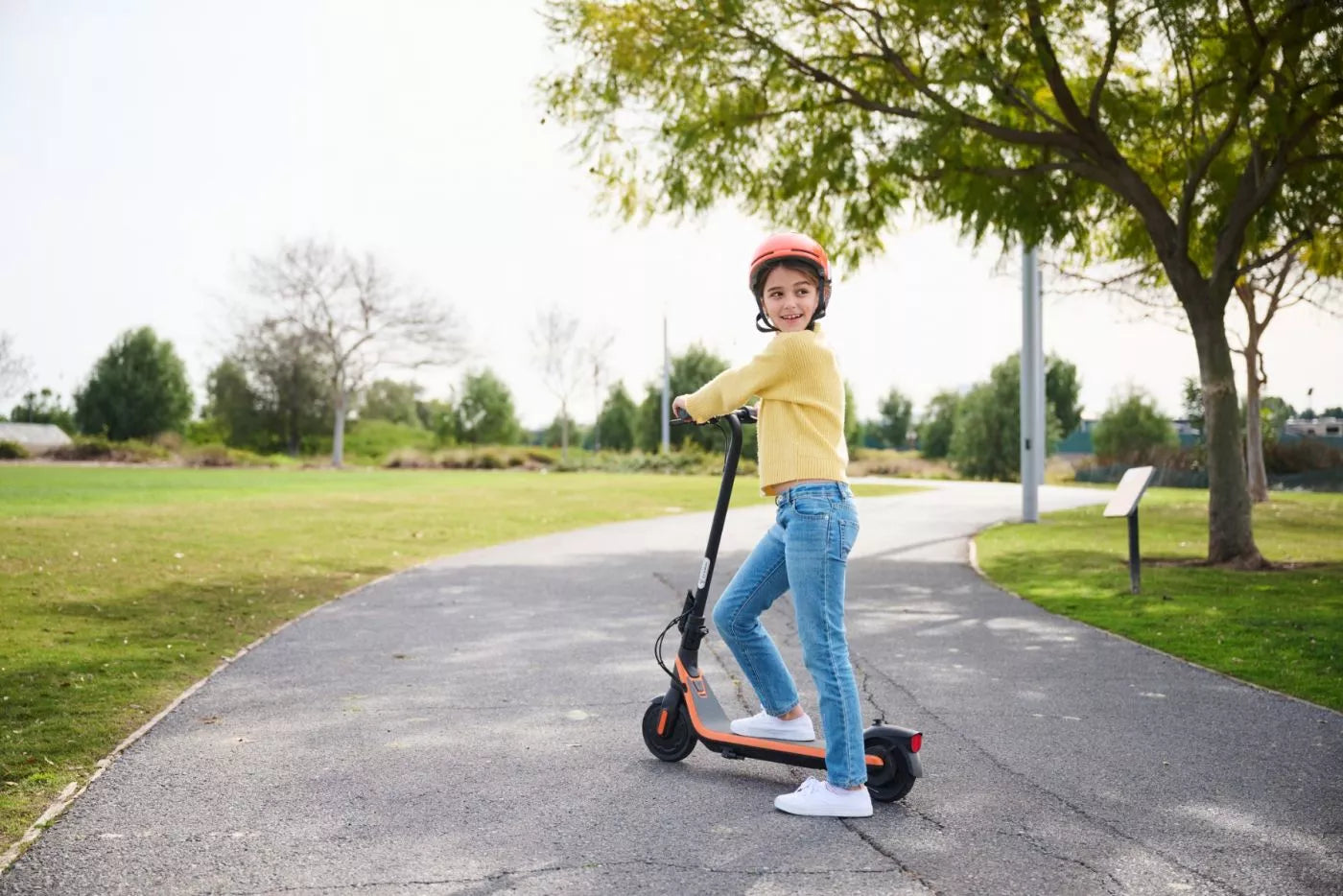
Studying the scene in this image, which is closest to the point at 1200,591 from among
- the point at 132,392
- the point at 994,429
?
the point at 994,429

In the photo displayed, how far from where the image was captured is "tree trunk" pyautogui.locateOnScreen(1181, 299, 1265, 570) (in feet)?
39.5

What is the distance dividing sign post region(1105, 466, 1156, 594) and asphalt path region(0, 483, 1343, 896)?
7.00ft

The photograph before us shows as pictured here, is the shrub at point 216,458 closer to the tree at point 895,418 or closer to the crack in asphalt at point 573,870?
the tree at point 895,418

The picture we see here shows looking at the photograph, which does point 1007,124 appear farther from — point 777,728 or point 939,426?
point 939,426

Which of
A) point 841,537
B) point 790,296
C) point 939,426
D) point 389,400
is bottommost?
point 841,537

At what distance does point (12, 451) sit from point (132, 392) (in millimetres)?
22438

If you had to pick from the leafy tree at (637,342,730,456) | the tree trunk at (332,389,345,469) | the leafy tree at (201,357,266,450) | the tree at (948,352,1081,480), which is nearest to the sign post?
the tree at (948,352,1081,480)

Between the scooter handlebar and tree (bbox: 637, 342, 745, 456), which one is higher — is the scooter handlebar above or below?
below

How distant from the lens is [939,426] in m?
56.2

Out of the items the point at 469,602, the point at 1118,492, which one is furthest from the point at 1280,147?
the point at 469,602

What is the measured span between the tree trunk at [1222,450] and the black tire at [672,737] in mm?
9345

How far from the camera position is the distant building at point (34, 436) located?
1495 inches

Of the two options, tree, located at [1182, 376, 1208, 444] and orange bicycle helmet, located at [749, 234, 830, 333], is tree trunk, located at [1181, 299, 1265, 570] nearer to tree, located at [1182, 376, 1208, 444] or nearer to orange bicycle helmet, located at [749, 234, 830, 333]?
orange bicycle helmet, located at [749, 234, 830, 333]

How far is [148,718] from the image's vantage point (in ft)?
17.6
